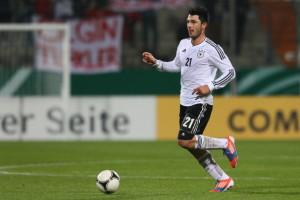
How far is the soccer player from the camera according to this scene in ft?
36.3

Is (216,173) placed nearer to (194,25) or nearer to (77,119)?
(194,25)

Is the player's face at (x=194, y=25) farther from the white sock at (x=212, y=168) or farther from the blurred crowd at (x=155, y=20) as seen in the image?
the blurred crowd at (x=155, y=20)

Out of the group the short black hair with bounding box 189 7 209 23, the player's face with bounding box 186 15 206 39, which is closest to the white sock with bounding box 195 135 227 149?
the player's face with bounding box 186 15 206 39

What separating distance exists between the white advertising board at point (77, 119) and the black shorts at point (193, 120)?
11.1 meters

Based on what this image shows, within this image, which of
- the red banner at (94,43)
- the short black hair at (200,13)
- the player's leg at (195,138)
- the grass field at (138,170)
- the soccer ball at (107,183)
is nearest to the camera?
the soccer ball at (107,183)

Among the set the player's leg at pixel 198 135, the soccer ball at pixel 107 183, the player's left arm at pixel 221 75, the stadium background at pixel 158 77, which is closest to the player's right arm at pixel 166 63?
the player's left arm at pixel 221 75

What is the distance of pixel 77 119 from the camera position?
22375 mm

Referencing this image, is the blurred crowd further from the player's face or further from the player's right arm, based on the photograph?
the player's face

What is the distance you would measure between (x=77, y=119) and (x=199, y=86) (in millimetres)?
11602

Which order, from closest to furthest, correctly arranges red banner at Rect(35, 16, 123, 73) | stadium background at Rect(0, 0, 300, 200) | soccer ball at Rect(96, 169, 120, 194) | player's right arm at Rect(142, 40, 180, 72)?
1. soccer ball at Rect(96, 169, 120, 194)
2. player's right arm at Rect(142, 40, 180, 72)
3. stadium background at Rect(0, 0, 300, 200)
4. red banner at Rect(35, 16, 123, 73)

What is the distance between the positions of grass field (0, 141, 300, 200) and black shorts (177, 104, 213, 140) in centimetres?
68

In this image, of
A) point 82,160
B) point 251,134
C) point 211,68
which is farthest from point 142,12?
Answer: point 211,68

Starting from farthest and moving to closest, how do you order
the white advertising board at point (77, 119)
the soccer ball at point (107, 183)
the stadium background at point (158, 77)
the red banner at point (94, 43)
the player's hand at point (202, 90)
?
1. the red banner at point (94, 43)
2. the stadium background at point (158, 77)
3. the white advertising board at point (77, 119)
4. the soccer ball at point (107, 183)
5. the player's hand at point (202, 90)

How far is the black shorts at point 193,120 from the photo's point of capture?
36.3 feet
